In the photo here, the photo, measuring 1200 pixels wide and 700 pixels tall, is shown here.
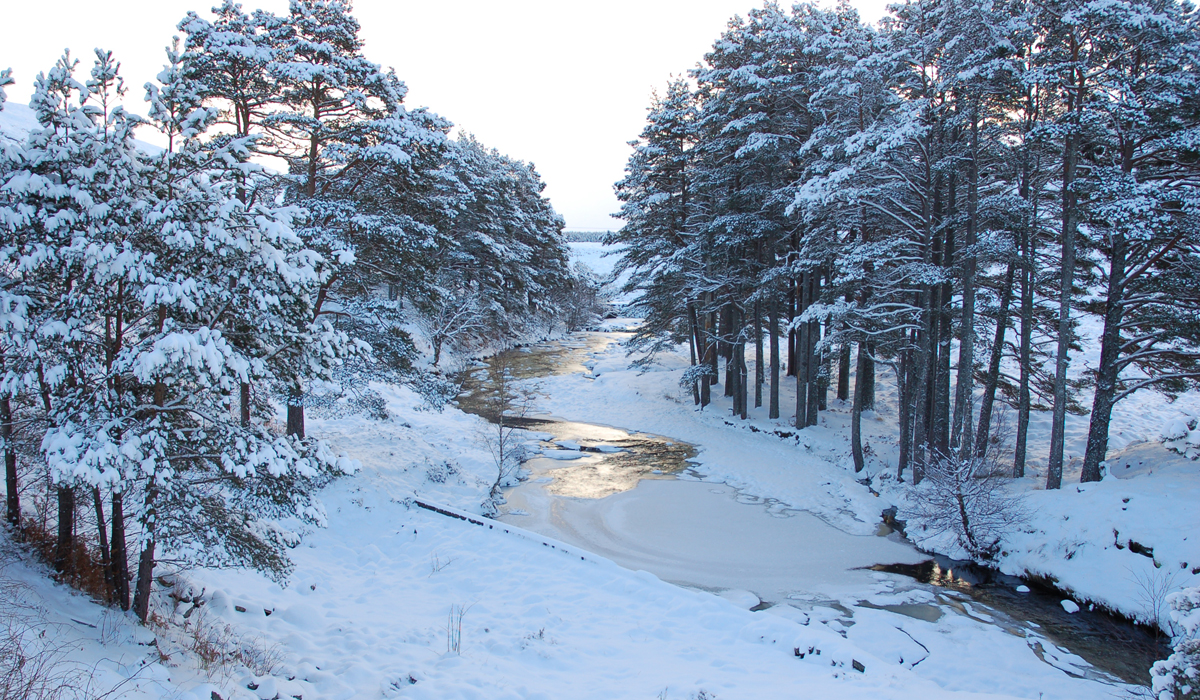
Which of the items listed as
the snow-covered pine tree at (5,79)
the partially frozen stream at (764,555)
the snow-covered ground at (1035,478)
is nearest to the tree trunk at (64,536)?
the snow-covered pine tree at (5,79)

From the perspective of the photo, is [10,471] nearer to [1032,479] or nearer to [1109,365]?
[1109,365]

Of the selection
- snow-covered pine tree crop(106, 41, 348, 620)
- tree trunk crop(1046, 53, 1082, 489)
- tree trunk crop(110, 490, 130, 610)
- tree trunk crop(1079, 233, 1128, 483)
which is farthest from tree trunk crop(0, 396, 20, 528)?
tree trunk crop(1079, 233, 1128, 483)

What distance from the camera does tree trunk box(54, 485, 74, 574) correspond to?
616cm

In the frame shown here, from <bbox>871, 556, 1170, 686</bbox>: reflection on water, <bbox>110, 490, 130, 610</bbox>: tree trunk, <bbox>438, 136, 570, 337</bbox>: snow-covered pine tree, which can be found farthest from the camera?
<bbox>438, 136, 570, 337</bbox>: snow-covered pine tree

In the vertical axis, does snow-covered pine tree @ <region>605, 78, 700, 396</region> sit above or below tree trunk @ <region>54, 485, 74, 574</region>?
above

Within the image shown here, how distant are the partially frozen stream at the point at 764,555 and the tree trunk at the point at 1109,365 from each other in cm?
423

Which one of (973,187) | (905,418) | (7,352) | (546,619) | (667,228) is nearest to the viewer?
(7,352)

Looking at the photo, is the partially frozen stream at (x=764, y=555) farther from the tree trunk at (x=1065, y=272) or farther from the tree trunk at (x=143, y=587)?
the tree trunk at (x=143, y=587)

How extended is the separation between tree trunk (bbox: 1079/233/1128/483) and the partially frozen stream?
13.9ft

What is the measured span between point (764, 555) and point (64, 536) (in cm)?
1186

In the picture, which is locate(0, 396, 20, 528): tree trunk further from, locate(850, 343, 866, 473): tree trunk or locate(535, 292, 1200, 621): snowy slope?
locate(850, 343, 866, 473): tree trunk

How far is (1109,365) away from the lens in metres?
12.7

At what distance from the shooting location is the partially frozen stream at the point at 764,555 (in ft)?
31.9

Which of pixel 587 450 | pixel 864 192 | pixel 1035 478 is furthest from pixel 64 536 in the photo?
pixel 1035 478
